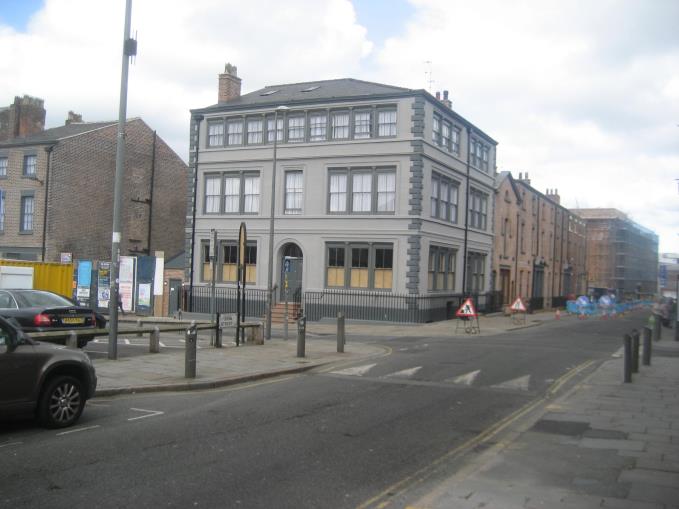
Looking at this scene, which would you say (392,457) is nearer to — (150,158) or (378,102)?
(378,102)

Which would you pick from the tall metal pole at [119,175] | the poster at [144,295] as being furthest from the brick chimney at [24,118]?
the tall metal pole at [119,175]

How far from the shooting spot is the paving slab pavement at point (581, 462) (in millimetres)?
5930

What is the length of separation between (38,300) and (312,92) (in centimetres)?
2254

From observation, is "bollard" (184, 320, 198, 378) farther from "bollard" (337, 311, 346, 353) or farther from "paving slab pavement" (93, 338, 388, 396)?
"bollard" (337, 311, 346, 353)

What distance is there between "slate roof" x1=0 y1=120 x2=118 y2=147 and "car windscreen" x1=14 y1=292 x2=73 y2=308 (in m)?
23.2

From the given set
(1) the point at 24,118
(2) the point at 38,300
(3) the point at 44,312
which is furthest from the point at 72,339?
(1) the point at 24,118

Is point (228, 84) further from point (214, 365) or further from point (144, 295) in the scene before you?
point (214, 365)

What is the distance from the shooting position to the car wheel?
811cm

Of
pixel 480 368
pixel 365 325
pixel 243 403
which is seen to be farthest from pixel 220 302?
→ pixel 243 403

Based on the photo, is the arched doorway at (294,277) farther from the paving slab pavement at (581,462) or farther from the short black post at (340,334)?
the paving slab pavement at (581,462)

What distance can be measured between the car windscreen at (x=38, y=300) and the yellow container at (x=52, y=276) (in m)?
13.4

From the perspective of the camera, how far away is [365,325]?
30062 mm

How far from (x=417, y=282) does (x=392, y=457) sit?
2367 centimetres

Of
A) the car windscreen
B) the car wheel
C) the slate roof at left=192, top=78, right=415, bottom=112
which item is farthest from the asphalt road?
the slate roof at left=192, top=78, right=415, bottom=112
